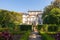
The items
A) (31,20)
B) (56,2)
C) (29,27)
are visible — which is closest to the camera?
(29,27)

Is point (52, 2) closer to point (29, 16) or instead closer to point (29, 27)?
point (29, 27)

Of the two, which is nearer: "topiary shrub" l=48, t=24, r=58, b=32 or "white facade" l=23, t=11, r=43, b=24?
"topiary shrub" l=48, t=24, r=58, b=32

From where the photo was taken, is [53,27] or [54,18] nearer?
[53,27]

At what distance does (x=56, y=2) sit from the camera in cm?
5475

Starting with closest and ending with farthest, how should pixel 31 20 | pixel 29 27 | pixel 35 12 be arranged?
pixel 29 27 → pixel 31 20 → pixel 35 12

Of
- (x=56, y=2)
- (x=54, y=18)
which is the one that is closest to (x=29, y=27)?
(x=54, y=18)

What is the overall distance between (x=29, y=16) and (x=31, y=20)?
4612mm

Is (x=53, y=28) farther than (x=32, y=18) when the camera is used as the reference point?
No

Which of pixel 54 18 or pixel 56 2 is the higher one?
pixel 56 2

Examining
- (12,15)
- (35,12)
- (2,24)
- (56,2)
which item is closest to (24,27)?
(2,24)

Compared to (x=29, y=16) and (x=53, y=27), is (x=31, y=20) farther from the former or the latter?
(x=53, y=27)

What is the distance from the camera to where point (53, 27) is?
3494cm

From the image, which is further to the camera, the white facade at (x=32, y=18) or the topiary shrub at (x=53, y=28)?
the white facade at (x=32, y=18)

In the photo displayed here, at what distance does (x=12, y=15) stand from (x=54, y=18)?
11.6m
